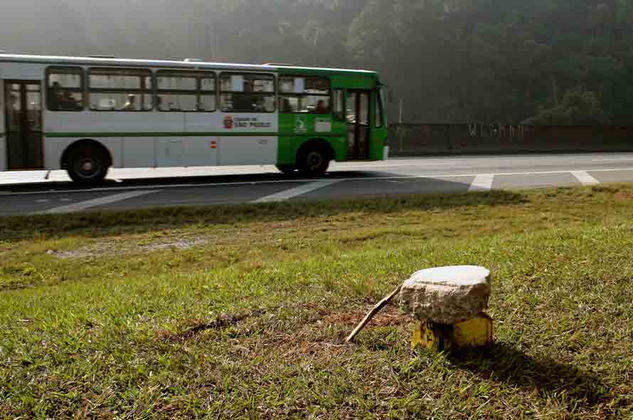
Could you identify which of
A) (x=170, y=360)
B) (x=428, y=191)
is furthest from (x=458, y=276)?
(x=428, y=191)

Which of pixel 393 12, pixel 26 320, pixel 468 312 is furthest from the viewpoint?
pixel 393 12

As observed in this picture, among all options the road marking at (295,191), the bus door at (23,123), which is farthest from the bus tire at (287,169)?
the bus door at (23,123)

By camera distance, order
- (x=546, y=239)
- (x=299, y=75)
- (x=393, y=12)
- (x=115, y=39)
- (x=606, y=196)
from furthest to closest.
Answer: (x=393, y=12) → (x=115, y=39) → (x=299, y=75) → (x=606, y=196) → (x=546, y=239)

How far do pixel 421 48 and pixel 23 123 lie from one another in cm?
5748

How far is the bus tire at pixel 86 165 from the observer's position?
1452 centimetres

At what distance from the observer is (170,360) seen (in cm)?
355

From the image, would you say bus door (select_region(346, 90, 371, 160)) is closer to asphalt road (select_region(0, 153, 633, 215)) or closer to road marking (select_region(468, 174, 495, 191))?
asphalt road (select_region(0, 153, 633, 215))

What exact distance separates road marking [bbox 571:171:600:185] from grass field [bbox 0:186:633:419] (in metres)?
9.64

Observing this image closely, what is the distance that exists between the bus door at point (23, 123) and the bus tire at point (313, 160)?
6408 millimetres

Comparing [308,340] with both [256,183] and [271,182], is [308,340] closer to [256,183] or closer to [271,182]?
[256,183]

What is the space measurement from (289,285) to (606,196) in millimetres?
10849

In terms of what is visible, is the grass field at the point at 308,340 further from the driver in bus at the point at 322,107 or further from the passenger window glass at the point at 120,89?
the driver in bus at the point at 322,107

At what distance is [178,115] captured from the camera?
609 inches

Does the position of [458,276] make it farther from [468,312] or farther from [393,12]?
[393,12]
